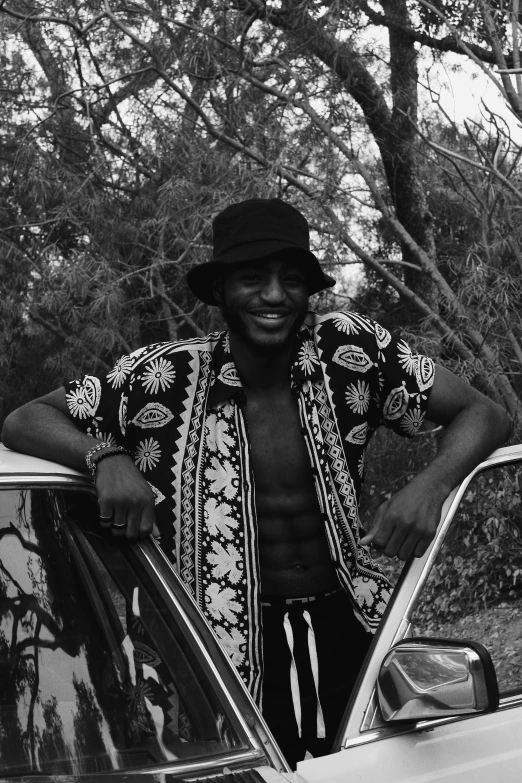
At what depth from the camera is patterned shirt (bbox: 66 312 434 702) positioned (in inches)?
90.7

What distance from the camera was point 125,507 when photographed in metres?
1.98

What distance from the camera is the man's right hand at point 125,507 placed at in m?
1.97

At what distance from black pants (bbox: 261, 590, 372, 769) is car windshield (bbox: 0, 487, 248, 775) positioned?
1.95 ft

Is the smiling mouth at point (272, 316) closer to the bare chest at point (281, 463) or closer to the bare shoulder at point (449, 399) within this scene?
the bare chest at point (281, 463)

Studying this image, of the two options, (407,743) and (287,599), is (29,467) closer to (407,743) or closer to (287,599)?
(287,599)

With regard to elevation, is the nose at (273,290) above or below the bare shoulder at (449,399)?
above

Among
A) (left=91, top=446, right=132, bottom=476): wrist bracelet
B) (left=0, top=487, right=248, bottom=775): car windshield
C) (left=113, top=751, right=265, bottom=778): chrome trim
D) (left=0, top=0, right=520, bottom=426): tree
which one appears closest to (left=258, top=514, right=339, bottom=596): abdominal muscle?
(left=91, top=446, right=132, bottom=476): wrist bracelet

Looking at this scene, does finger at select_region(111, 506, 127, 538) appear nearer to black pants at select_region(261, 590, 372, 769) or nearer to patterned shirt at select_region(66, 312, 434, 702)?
patterned shirt at select_region(66, 312, 434, 702)

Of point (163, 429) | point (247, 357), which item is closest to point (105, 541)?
point (163, 429)

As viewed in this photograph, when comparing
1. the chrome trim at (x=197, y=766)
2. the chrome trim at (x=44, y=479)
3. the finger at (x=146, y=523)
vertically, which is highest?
the chrome trim at (x=44, y=479)

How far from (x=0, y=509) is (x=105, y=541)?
0.72ft

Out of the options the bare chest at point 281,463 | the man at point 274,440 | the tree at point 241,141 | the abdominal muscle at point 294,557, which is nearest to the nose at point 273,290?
the man at point 274,440

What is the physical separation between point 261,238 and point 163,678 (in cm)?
116

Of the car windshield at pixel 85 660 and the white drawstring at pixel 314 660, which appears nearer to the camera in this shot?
the car windshield at pixel 85 660
